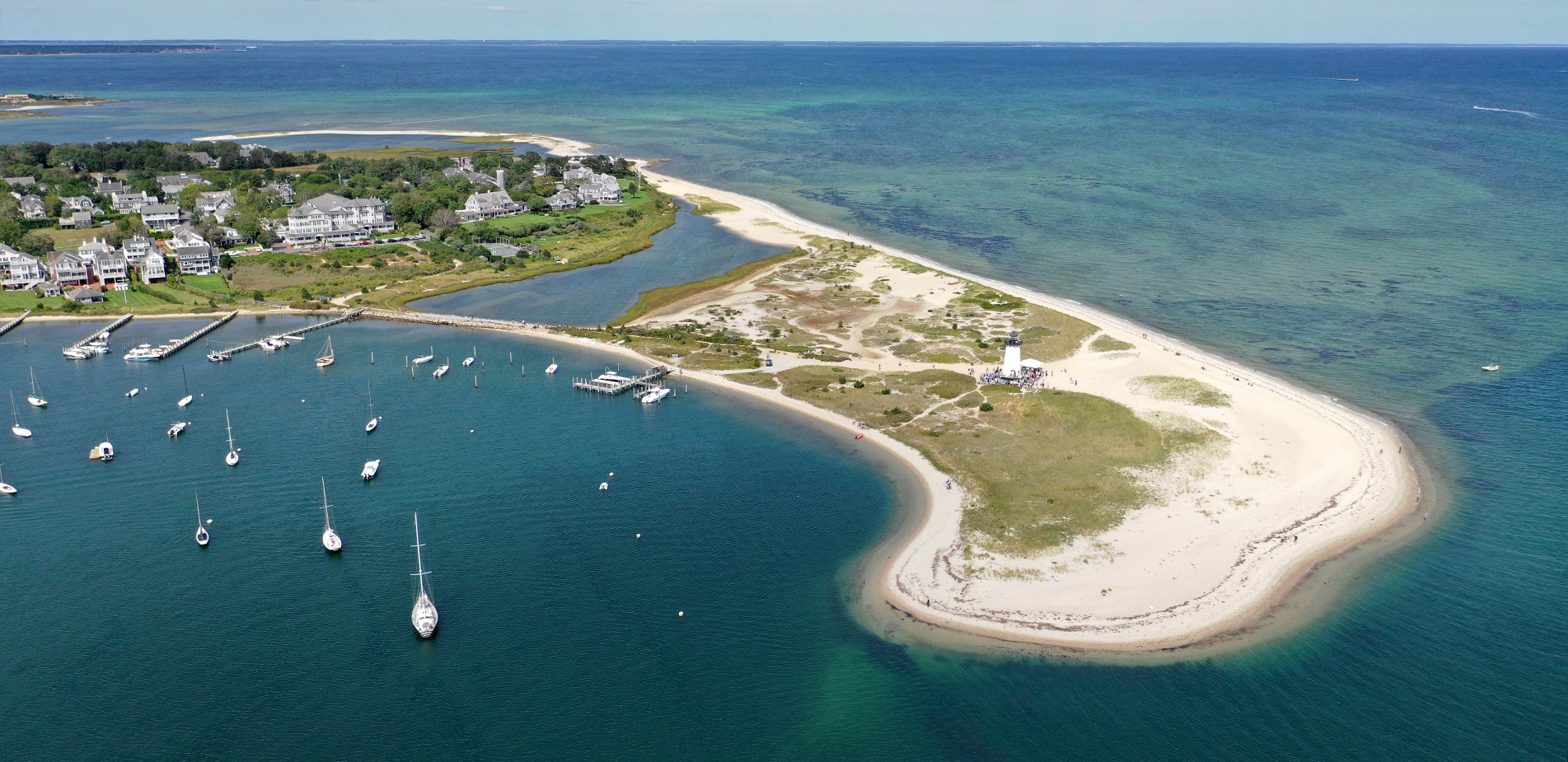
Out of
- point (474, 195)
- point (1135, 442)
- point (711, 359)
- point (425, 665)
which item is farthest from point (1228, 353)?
point (474, 195)

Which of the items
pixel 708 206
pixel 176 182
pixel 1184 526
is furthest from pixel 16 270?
pixel 1184 526

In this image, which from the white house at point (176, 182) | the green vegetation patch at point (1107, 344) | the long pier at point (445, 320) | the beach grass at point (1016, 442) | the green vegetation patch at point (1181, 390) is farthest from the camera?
the white house at point (176, 182)

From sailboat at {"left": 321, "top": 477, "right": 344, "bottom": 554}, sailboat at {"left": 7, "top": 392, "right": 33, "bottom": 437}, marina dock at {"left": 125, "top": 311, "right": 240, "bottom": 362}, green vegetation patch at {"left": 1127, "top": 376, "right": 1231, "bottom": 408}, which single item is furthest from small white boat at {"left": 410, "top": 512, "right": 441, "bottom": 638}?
green vegetation patch at {"left": 1127, "top": 376, "right": 1231, "bottom": 408}

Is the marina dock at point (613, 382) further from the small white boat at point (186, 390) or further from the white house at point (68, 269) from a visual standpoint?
the white house at point (68, 269)

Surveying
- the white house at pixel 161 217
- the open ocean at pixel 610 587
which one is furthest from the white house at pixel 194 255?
the white house at pixel 161 217

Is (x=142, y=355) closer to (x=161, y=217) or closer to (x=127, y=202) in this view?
(x=161, y=217)
